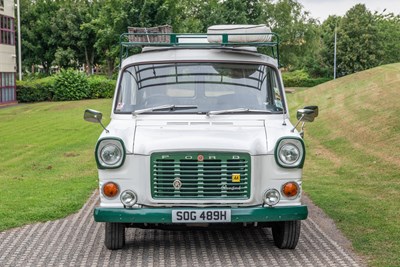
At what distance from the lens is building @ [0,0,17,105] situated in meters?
38.0

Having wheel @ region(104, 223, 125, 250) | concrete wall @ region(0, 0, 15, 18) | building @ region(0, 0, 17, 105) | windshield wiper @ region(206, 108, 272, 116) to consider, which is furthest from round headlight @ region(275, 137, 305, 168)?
concrete wall @ region(0, 0, 15, 18)

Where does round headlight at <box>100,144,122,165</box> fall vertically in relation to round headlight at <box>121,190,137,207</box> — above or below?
above

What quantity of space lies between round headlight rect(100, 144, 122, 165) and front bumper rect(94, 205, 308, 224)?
48 cm

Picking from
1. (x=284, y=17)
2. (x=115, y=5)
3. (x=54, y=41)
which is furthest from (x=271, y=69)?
(x=284, y=17)

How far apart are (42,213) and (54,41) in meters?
Result: 52.2

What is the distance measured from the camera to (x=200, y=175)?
20.8ft

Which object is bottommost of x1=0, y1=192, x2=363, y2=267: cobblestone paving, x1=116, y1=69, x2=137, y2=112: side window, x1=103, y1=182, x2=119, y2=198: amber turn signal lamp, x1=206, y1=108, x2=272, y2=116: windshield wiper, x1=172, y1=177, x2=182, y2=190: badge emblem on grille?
x1=0, y1=192, x2=363, y2=267: cobblestone paving

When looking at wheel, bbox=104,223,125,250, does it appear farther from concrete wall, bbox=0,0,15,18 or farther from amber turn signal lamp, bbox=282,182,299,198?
concrete wall, bbox=0,0,15,18

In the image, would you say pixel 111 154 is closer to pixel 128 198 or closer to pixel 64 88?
pixel 128 198

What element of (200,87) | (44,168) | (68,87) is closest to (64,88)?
(68,87)

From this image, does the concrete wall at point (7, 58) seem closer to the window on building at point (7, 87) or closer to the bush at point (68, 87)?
the window on building at point (7, 87)

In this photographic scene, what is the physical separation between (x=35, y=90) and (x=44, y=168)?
31.4 m

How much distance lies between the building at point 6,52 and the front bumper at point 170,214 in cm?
3333

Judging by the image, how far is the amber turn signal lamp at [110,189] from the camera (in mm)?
6414
